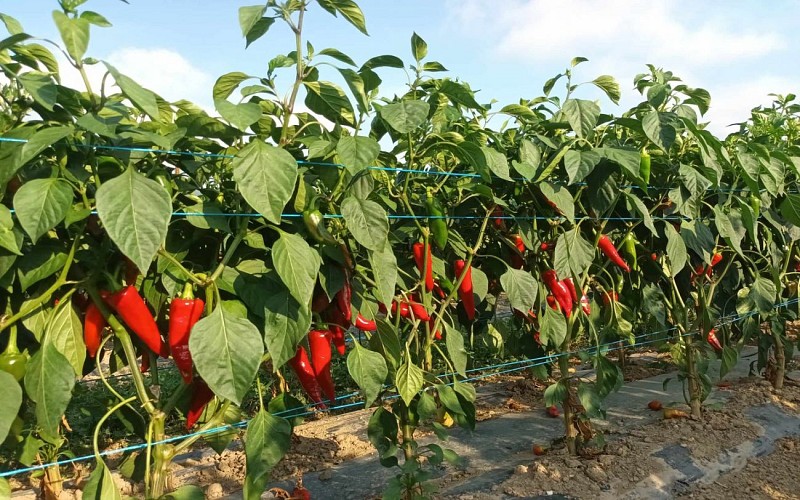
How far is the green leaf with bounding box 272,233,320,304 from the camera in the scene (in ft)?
4.65

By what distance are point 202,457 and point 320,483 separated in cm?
97

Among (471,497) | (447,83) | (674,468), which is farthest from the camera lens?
(674,468)

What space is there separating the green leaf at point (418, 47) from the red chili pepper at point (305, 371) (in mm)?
1014

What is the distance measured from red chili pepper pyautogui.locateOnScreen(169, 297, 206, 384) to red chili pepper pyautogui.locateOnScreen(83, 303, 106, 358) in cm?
20

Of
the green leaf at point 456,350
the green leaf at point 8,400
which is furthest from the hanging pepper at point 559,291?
the green leaf at point 8,400

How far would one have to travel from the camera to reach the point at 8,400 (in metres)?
1.25

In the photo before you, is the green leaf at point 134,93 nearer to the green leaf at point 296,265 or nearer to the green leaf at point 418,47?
the green leaf at point 296,265

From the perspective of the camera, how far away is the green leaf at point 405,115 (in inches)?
62.6

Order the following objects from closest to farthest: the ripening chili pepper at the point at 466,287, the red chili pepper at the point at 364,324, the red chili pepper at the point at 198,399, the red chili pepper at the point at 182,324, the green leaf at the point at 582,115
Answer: the red chili pepper at the point at 182,324, the red chili pepper at the point at 198,399, the red chili pepper at the point at 364,324, the green leaf at the point at 582,115, the ripening chili pepper at the point at 466,287

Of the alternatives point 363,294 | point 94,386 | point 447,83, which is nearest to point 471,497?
point 363,294

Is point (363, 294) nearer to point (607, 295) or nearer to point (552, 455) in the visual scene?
point (607, 295)

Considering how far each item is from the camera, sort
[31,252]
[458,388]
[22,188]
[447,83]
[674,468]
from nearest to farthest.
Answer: [22,188], [31,252], [447,83], [458,388], [674,468]

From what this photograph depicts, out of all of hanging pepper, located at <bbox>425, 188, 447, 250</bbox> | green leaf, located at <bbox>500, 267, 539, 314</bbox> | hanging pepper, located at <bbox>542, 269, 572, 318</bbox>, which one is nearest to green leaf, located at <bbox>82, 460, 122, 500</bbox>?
hanging pepper, located at <bbox>425, 188, 447, 250</bbox>

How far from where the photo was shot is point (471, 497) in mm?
2725
